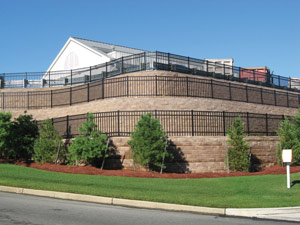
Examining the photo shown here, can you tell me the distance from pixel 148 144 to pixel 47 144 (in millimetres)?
5930

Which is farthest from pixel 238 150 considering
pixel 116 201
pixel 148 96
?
pixel 116 201

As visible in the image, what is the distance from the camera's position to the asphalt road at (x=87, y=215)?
8141 millimetres

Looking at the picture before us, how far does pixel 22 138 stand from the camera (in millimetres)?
21875

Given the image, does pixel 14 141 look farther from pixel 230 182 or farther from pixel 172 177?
pixel 230 182

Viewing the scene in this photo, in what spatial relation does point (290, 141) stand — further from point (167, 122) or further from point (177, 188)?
point (177, 188)

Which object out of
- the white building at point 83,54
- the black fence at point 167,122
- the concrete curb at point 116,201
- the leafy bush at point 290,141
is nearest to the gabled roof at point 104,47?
the white building at point 83,54

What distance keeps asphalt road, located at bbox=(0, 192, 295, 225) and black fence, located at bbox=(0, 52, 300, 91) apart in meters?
14.9

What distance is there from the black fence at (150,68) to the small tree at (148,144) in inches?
252

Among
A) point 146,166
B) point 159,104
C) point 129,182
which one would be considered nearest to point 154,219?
point 129,182

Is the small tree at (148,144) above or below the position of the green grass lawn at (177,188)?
above

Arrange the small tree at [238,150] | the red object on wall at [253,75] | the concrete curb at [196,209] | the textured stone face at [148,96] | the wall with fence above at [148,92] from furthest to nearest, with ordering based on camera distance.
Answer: the red object on wall at [253,75] < the wall with fence above at [148,92] < the textured stone face at [148,96] < the small tree at [238,150] < the concrete curb at [196,209]

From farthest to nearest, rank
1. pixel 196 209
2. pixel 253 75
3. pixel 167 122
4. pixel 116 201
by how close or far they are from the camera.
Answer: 1. pixel 253 75
2. pixel 167 122
3. pixel 116 201
4. pixel 196 209

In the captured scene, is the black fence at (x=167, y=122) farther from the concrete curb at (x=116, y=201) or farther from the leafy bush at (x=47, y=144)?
the concrete curb at (x=116, y=201)

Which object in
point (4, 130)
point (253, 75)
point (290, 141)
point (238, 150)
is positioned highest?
point (253, 75)
